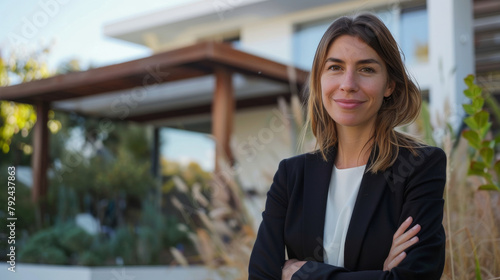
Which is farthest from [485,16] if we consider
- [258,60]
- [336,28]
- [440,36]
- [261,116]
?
[336,28]

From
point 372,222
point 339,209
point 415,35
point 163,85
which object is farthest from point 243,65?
point 372,222

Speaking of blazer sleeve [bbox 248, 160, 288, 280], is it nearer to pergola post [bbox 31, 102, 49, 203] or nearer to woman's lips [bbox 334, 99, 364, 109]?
woman's lips [bbox 334, 99, 364, 109]

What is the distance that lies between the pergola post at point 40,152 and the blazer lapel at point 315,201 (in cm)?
831

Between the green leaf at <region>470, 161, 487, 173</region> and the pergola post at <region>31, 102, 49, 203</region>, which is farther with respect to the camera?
the pergola post at <region>31, 102, 49, 203</region>

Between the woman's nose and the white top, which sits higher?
the woman's nose

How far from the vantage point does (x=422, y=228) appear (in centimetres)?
144

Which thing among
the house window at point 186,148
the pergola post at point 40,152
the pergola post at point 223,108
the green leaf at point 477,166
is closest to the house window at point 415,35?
the pergola post at point 223,108

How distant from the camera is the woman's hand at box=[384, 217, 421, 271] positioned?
4.65ft

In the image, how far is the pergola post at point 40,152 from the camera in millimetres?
9227

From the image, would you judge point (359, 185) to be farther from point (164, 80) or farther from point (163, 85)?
point (163, 85)

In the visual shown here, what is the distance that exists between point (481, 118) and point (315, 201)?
88 centimetres

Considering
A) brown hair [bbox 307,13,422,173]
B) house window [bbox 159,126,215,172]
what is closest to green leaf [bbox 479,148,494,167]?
brown hair [bbox 307,13,422,173]

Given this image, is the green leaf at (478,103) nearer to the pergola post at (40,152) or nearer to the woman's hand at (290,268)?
the woman's hand at (290,268)

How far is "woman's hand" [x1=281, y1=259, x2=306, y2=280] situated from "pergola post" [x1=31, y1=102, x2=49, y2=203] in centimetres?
828
